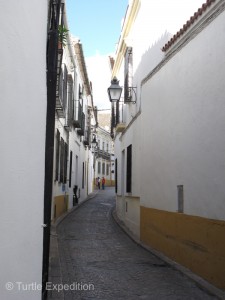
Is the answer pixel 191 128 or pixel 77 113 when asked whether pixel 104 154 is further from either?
pixel 191 128

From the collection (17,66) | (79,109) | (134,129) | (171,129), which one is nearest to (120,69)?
(79,109)

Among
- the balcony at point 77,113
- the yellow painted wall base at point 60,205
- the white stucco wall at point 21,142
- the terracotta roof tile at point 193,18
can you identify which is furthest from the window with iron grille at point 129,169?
the white stucco wall at point 21,142

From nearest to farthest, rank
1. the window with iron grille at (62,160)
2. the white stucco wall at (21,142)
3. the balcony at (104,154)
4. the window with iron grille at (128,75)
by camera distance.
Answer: the white stucco wall at (21,142)
the window with iron grille at (128,75)
the window with iron grille at (62,160)
the balcony at (104,154)

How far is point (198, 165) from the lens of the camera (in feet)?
21.1

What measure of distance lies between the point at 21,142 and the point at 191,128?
442cm

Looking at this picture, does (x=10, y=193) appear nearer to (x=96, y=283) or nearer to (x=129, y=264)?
(x=96, y=283)

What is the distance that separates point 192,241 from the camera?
6551 millimetres

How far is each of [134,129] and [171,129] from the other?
471 cm

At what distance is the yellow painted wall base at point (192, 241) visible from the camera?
18.4 feet

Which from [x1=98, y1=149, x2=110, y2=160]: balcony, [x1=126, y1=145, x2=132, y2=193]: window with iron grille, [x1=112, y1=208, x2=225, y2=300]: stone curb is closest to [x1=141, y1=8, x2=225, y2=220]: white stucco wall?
[x1=112, y1=208, x2=225, y2=300]: stone curb

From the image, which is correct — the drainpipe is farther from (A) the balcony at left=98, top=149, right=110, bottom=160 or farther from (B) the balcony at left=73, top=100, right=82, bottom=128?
(A) the balcony at left=98, top=149, right=110, bottom=160

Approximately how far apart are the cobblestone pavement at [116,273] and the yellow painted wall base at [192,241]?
258 millimetres

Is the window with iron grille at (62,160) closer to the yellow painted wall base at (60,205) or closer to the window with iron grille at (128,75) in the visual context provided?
the yellow painted wall base at (60,205)

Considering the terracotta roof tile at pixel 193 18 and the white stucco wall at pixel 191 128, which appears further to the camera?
the terracotta roof tile at pixel 193 18
